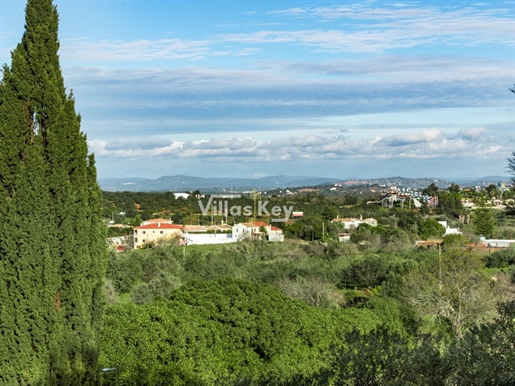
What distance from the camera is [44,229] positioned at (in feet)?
27.1

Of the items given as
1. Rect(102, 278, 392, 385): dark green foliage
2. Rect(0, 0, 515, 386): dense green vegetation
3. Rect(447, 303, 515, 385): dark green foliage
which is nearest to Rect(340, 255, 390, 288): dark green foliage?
Rect(0, 0, 515, 386): dense green vegetation

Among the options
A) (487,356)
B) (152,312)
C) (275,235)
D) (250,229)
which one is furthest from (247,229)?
(487,356)

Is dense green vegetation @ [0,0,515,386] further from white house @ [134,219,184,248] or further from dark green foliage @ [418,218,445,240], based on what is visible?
white house @ [134,219,184,248]

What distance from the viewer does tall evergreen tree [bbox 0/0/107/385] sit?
318 inches

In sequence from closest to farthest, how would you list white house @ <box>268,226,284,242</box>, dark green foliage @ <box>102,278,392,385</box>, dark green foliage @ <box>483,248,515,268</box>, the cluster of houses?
dark green foliage @ <box>102,278,392,385</box>, dark green foliage @ <box>483,248,515,268</box>, the cluster of houses, white house @ <box>268,226,284,242</box>

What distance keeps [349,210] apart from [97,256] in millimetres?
73371

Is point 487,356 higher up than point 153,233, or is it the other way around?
point 487,356

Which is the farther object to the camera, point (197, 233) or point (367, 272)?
point (197, 233)

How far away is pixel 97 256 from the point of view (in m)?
8.78

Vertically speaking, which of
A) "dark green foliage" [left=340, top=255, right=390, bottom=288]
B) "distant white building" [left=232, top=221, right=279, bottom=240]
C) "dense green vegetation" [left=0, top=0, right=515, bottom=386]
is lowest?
"dark green foliage" [left=340, top=255, right=390, bottom=288]

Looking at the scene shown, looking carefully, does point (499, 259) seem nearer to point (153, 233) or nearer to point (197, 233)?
point (153, 233)

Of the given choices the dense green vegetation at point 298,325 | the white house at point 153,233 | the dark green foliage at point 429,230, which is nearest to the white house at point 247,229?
the white house at point 153,233

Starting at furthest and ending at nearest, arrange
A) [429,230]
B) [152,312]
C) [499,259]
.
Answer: [429,230] → [499,259] → [152,312]

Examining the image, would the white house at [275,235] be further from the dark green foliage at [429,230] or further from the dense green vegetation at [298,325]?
the dense green vegetation at [298,325]
